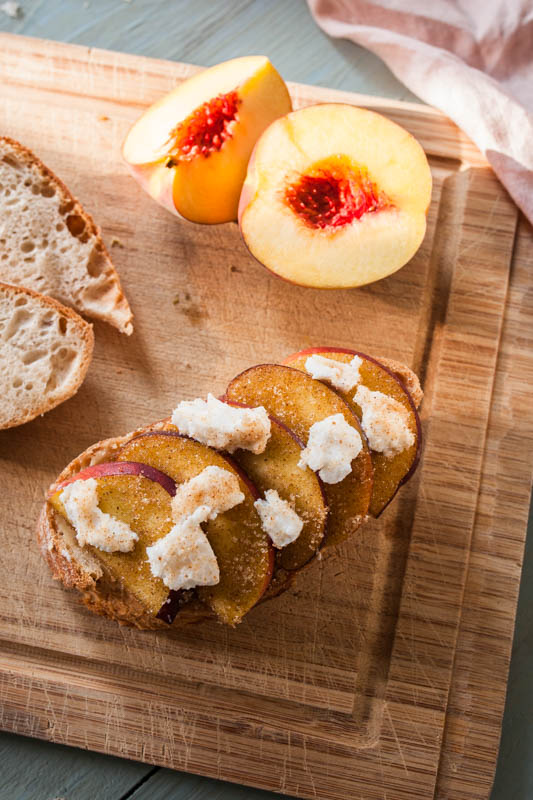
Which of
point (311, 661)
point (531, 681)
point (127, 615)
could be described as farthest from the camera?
point (531, 681)

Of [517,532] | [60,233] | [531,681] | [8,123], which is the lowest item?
[531,681]

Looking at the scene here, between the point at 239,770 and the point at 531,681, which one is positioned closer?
the point at 239,770

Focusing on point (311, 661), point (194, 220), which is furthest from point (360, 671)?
point (194, 220)

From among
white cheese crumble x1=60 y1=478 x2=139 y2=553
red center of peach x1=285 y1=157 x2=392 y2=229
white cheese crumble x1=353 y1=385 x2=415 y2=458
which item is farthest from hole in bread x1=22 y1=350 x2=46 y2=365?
white cheese crumble x1=353 y1=385 x2=415 y2=458

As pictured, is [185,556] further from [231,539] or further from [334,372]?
[334,372]

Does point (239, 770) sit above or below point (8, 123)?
below

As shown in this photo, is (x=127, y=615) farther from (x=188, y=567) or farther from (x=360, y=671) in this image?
(x=360, y=671)

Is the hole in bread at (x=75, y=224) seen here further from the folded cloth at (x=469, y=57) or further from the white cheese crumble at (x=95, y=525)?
the folded cloth at (x=469, y=57)
